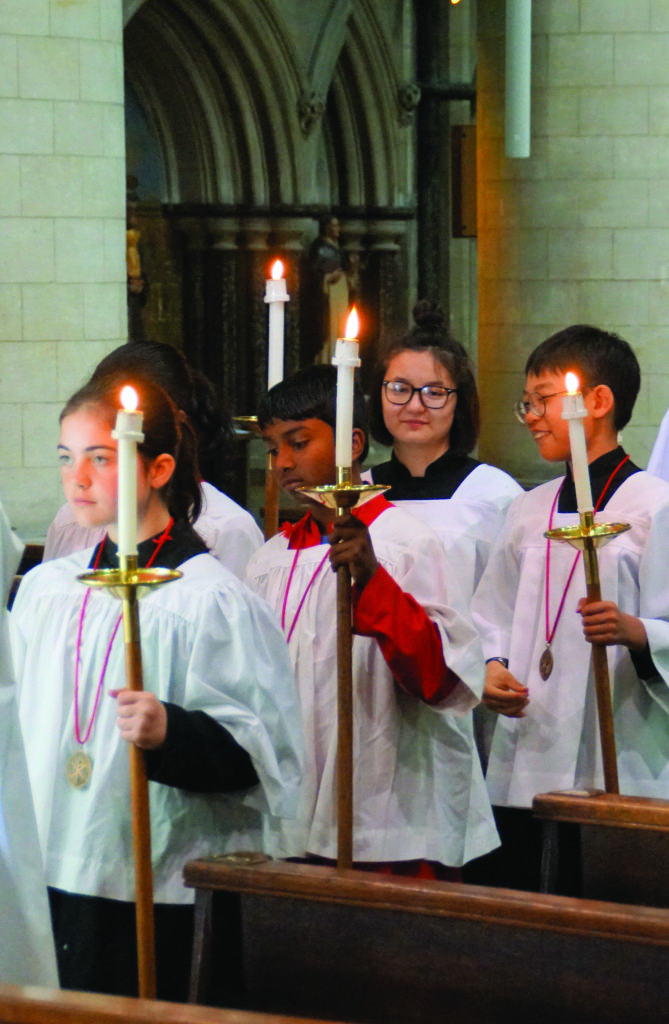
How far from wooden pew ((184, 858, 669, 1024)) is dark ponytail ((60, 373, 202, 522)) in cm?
67

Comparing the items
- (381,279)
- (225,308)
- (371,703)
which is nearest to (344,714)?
(371,703)

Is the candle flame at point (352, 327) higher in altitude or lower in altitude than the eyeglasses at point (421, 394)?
higher

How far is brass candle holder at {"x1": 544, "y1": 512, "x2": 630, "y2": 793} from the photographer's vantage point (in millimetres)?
2719

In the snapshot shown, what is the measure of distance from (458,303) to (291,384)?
37.0 feet

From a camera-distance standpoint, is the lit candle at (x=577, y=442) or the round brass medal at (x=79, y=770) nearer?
the round brass medal at (x=79, y=770)

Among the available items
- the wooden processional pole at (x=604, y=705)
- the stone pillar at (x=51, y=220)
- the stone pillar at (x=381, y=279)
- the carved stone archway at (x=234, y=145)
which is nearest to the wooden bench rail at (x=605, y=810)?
the wooden processional pole at (x=604, y=705)

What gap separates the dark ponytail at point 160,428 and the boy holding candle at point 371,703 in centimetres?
36

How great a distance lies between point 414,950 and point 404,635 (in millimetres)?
756

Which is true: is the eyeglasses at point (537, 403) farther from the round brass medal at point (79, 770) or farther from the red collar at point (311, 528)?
the round brass medal at point (79, 770)

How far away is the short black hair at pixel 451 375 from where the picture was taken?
3.74 m

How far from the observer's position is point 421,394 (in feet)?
12.1

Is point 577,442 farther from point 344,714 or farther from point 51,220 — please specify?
point 51,220

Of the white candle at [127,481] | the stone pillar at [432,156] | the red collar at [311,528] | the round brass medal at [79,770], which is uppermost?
the stone pillar at [432,156]

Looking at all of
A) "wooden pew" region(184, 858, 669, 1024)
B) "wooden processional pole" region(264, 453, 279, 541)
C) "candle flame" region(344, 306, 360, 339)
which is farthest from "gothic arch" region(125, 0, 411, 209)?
"wooden pew" region(184, 858, 669, 1024)
